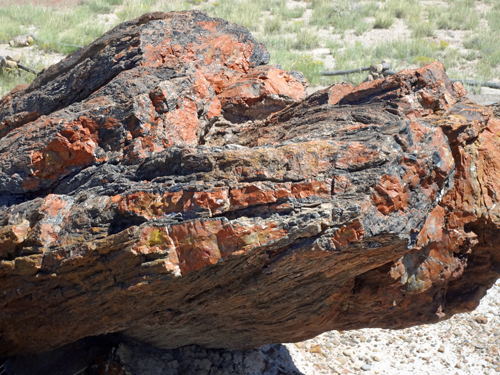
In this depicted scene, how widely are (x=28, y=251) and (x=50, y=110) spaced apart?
163 centimetres

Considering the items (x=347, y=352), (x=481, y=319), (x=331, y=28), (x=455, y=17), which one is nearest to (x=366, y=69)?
(x=331, y=28)

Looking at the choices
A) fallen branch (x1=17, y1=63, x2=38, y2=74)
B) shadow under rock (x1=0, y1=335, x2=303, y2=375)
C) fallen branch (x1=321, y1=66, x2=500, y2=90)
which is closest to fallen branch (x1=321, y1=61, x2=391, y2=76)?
fallen branch (x1=321, y1=66, x2=500, y2=90)

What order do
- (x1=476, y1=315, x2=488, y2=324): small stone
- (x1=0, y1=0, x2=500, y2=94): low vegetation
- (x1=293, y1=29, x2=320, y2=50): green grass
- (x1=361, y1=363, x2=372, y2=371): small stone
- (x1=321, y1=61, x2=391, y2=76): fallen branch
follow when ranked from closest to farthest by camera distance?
(x1=361, y1=363, x2=372, y2=371): small stone < (x1=476, y1=315, x2=488, y2=324): small stone < (x1=321, y1=61, x2=391, y2=76): fallen branch < (x1=0, y1=0, x2=500, y2=94): low vegetation < (x1=293, y1=29, x2=320, y2=50): green grass

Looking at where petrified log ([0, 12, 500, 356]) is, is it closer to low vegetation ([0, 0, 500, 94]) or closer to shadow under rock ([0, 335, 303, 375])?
shadow under rock ([0, 335, 303, 375])

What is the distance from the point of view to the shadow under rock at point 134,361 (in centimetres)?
392

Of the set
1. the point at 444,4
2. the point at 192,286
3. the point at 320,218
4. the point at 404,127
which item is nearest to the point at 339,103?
the point at 404,127

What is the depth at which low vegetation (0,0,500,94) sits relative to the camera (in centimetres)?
1105

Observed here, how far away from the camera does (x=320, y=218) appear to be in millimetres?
2533

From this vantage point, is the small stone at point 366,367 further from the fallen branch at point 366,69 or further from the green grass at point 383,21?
the green grass at point 383,21

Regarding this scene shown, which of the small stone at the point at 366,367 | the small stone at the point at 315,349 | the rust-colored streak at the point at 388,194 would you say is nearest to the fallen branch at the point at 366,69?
the small stone at the point at 315,349

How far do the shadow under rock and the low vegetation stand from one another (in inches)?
253

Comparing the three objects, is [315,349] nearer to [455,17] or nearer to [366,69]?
[366,69]

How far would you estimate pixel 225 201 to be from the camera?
8.71ft

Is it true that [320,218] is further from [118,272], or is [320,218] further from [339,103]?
[339,103]
